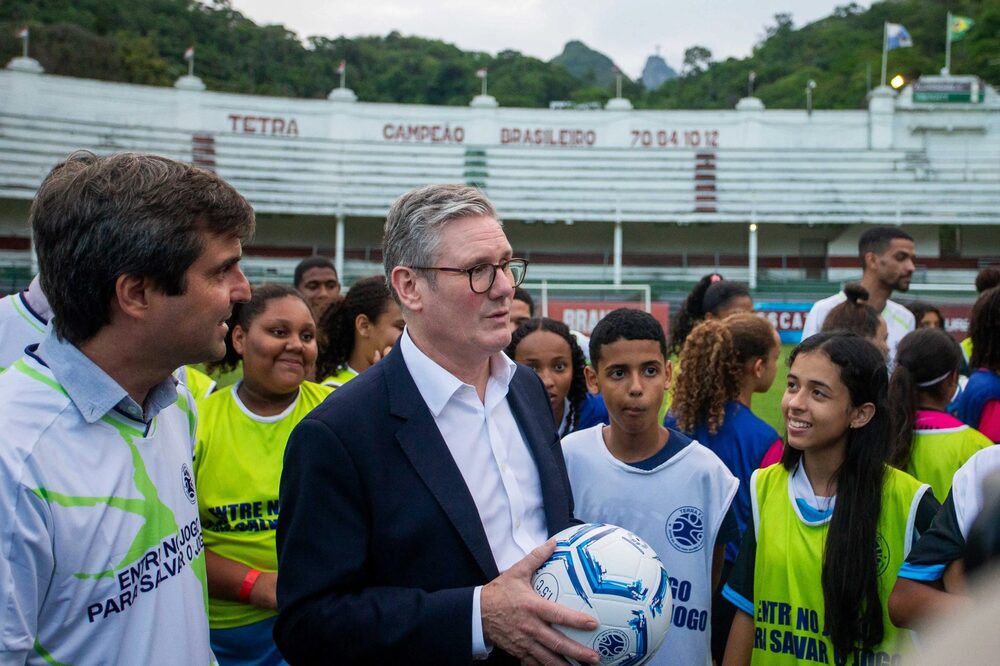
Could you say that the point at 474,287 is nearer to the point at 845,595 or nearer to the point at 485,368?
the point at 485,368

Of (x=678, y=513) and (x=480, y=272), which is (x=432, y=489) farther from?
(x=678, y=513)

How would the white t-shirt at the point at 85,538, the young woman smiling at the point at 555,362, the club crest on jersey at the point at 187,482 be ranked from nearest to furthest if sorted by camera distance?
the white t-shirt at the point at 85,538 → the club crest on jersey at the point at 187,482 → the young woman smiling at the point at 555,362

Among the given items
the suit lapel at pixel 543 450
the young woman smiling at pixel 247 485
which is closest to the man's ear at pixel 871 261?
the young woman smiling at pixel 247 485

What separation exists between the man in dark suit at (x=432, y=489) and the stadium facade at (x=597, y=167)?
38.7 metres

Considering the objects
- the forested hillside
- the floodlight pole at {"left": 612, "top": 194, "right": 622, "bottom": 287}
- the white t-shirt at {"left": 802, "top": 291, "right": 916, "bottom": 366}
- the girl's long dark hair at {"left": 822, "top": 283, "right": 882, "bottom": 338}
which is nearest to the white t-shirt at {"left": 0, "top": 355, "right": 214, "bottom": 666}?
the girl's long dark hair at {"left": 822, "top": 283, "right": 882, "bottom": 338}

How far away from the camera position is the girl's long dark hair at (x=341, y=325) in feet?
16.3

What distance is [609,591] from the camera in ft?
6.98

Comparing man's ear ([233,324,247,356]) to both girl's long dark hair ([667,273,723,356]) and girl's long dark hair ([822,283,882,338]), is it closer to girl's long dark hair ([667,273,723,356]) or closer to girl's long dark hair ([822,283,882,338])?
girl's long dark hair ([822,283,882,338])

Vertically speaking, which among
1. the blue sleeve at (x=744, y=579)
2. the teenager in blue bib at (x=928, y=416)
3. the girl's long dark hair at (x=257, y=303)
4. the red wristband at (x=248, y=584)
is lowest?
the red wristband at (x=248, y=584)

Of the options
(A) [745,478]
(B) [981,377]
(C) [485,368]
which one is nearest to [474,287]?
(C) [485,368]

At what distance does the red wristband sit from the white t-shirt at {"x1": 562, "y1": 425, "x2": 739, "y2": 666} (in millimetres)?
1198

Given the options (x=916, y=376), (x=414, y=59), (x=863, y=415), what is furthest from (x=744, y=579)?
(x=414, y=59)

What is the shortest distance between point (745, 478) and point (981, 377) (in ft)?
4.68

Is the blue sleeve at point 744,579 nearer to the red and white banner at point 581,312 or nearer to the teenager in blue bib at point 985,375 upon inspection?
the teenager in blue bib at point 985,375
